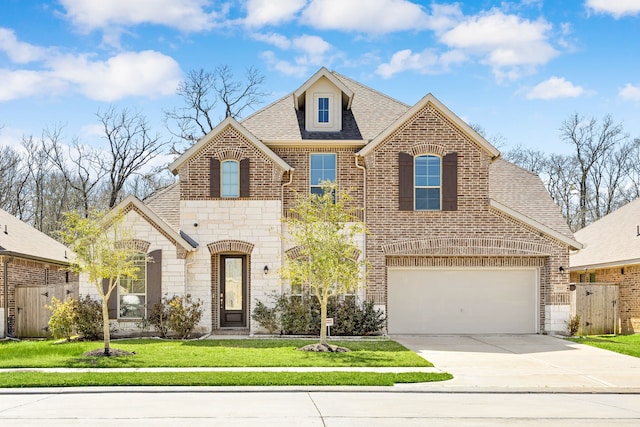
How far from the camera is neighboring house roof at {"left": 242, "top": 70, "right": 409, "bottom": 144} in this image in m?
23.4

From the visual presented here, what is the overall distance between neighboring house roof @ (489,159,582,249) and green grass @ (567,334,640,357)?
3081 mm

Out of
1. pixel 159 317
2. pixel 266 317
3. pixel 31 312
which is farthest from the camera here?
pixel 31 312

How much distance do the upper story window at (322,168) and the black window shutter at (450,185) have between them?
3.69 m

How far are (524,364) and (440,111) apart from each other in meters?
9.34

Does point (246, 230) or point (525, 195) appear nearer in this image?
point (246, 230)

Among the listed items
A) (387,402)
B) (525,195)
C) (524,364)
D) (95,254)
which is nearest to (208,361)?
(95,254)

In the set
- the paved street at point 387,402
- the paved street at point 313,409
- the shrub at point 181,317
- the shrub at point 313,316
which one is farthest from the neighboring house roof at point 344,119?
the paved street at point 313,409

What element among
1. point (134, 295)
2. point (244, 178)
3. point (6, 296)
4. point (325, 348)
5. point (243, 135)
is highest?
point (243, 135)

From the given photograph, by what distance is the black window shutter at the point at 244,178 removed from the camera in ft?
73.6

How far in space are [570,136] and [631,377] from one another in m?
37.1

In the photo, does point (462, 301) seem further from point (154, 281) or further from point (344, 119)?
point (154, 281)

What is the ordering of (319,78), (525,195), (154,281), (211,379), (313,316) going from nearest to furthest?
(211,379) < (154,281) < (313,316) < (319,78) < (525,195)

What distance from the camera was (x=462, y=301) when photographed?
903 inches

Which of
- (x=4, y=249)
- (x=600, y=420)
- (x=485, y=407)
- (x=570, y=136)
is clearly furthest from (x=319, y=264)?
A: (x=570, y=136)
